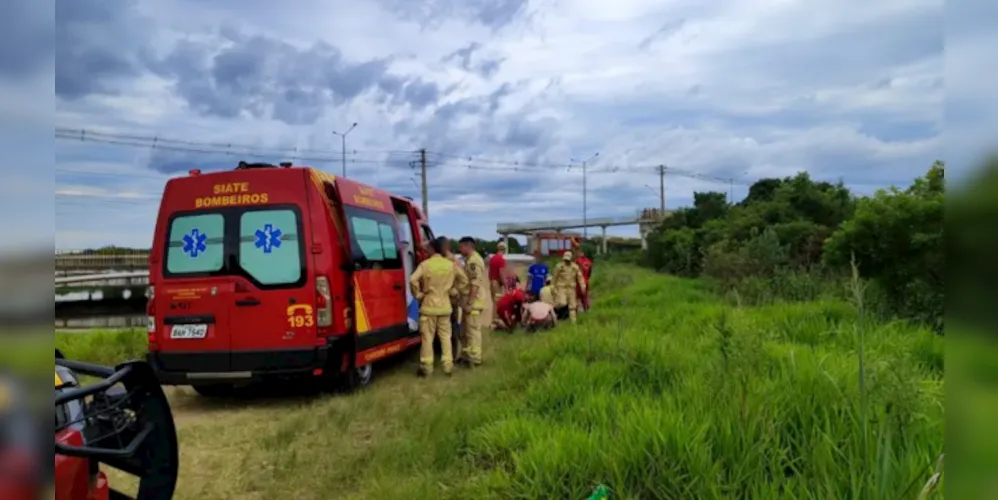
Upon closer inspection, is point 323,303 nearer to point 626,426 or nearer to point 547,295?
point 626,426

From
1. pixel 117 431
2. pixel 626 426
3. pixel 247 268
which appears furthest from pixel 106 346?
pixel 626 426

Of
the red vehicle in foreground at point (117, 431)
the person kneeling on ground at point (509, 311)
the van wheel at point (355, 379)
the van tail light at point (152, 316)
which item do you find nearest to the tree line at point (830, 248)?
the red vehicle in foreground at point (117, 431)

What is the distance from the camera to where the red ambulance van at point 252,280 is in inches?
242

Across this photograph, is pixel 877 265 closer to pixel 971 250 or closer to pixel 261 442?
pixel 261 442

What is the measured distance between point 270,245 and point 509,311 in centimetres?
560

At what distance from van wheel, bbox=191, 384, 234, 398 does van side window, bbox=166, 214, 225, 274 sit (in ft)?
5.54

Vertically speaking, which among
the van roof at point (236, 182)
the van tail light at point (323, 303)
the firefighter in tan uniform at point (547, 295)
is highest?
the van roof at point (236, 182)

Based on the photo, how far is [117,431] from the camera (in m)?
2.37

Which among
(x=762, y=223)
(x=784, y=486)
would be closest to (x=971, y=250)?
(x=784, y=486)

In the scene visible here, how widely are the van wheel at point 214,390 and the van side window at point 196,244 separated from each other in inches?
66.5

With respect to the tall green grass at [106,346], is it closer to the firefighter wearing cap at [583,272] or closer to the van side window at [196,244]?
the van side window at [196,244]

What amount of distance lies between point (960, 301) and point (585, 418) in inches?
140

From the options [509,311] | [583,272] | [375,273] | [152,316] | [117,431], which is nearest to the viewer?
[117,431]

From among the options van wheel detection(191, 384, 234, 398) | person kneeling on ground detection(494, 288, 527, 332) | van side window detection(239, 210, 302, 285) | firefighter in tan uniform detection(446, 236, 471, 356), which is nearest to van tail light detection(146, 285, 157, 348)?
van side window detection(239, 210, 302, 285)
